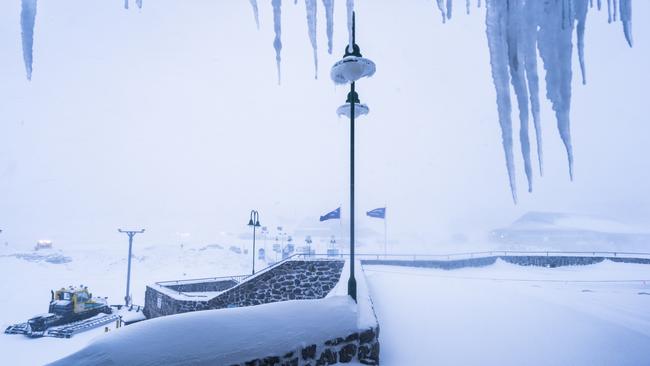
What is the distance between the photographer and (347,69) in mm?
5676

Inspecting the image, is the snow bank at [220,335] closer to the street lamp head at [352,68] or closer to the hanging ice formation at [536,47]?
the hanging ice formation at [536,47]

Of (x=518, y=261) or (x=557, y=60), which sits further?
(x=518, y=261)

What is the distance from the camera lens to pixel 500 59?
2.38 meters

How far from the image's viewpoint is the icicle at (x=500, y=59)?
7.81 feet

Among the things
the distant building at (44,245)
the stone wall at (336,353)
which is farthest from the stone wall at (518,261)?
the distant building at (44,245)

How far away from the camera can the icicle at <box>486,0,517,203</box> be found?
2.38 m

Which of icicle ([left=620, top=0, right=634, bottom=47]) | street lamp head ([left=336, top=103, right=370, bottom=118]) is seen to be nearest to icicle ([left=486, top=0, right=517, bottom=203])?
icicle ([left=620, top=0, right=634, bottom=47])

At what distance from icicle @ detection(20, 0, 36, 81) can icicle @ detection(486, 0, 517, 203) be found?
3537 millimetres

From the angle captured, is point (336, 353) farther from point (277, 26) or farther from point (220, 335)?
point (277, 26)

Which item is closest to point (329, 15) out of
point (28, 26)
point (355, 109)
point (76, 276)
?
point (28, 26)

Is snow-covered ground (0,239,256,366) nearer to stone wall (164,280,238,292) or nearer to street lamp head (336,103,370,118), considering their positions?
stone wall (164,280,238,292)

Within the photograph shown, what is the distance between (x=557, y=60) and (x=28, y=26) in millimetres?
4046

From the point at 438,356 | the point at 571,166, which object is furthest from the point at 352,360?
the point at 571,166

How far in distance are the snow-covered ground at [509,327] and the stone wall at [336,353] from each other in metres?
0.43
